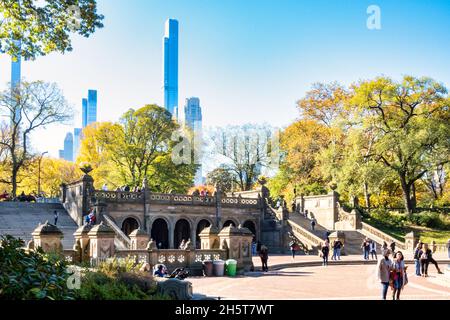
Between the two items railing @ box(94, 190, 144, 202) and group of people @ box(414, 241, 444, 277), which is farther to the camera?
railing @ box(94, 190, 144, 202)

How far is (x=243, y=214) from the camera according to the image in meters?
45.3

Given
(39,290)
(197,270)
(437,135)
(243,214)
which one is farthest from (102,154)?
(39,290)

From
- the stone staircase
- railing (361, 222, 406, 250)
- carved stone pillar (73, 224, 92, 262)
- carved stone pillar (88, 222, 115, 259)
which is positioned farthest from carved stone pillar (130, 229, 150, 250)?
railing (361, 222, 406, 250)

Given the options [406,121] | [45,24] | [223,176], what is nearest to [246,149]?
[223,176]

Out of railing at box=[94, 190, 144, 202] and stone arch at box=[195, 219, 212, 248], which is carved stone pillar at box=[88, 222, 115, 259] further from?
stone arch at box=[195, 219, 212, 248]

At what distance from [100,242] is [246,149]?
156ft

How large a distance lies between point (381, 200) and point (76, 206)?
3752 cm

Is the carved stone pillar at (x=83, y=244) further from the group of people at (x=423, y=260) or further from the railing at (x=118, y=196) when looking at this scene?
the railing at (x=118, y=196)

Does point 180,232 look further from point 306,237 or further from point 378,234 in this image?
point 378,234

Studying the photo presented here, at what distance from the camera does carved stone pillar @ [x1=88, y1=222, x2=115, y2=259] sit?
781 inches

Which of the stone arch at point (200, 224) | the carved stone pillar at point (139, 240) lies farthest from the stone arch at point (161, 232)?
the carved stone pillar at point (139, 240)

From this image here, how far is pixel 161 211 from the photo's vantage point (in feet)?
131
